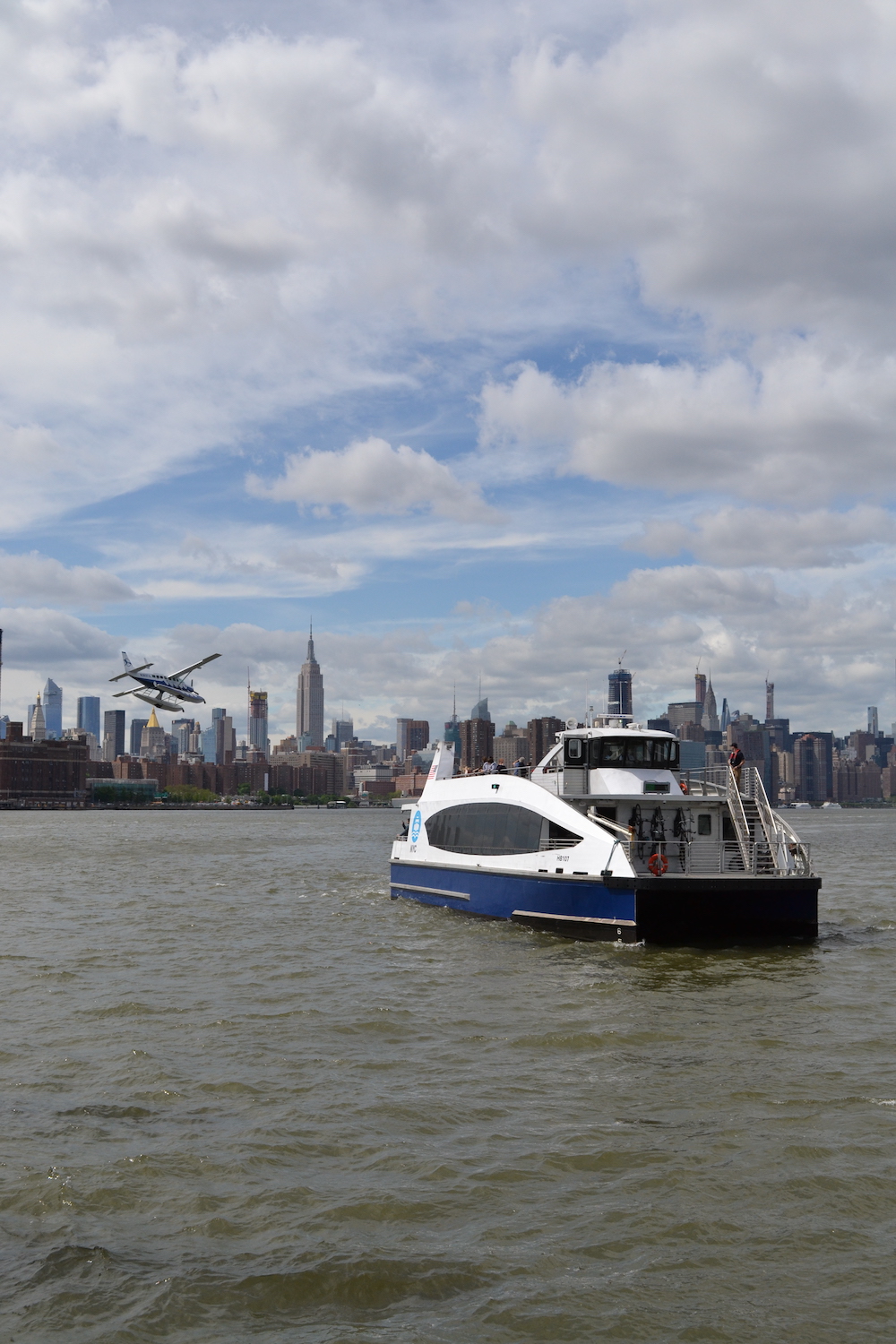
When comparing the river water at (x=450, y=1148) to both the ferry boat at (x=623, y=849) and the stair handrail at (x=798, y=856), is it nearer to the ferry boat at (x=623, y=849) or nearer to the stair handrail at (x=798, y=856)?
the ferry boat at (x=623, y=849)

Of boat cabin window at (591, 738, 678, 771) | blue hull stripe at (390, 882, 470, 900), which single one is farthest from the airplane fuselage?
boat cabin window at (591, 738, 678, 771)

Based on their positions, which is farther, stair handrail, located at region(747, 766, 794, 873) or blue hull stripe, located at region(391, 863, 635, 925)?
stair handrail, located at region(747, 766, 794, 873)

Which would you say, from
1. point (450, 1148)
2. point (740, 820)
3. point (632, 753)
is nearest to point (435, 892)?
point (632, 753)

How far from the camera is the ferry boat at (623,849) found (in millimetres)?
21531

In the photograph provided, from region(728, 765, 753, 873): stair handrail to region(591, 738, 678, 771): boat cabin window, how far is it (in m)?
1.93

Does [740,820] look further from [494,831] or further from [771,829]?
[494,831]

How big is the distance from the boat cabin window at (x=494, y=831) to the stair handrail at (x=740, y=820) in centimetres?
350

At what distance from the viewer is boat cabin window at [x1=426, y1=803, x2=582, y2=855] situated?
24.4m

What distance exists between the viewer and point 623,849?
70.8 ft

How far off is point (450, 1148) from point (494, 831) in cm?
1654

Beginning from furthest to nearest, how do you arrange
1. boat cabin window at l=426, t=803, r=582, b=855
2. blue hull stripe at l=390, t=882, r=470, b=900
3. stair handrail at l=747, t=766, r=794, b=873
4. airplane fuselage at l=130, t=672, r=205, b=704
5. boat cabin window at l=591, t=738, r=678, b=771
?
airplane fuselage at l=130, t=672, r=205, b=704 → blue hull stripe at l=390, t=882, r=470, b=900 → boat cabin window at l=591, t=738, r=678, b=771 → boat cabin window at l=426, t=803, r=582, b=855 → stair handrail at l=747, t=766, r=794, b=873

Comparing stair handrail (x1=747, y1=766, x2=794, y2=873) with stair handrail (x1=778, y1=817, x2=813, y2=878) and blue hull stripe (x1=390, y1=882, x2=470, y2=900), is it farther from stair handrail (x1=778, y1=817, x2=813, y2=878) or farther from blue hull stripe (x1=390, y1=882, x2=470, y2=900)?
blue hull stripe (x1=390, y1=882, x2=470, y2=900)

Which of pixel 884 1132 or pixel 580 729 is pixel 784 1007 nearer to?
pixel 884 1132

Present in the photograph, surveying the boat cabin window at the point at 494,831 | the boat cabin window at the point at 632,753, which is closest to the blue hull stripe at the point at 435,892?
the boat cabin window at the point at 494,831
